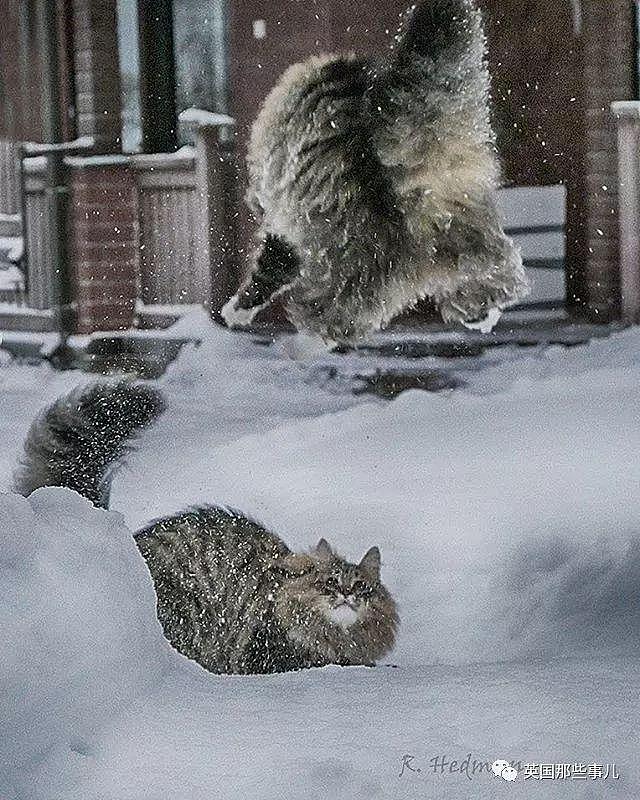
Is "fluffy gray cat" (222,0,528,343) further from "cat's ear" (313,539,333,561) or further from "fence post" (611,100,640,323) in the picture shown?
"cat's ear" (313,539,333,561)

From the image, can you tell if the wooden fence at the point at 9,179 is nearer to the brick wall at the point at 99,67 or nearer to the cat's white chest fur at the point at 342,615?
the brick wall at the point at 99,67

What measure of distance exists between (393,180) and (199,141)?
27cm

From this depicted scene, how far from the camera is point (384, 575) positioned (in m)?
1.46

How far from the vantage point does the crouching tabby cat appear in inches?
57.5

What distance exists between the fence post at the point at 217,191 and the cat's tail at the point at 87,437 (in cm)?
22

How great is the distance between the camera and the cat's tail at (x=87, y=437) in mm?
1511

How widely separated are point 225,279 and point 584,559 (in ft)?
2.01

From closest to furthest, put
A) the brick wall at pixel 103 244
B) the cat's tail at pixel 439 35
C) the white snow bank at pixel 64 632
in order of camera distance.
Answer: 1. the white snow bank at pixel 64 632
2. the cat's tail at pixel 439 35
3. the brick wall at pixel 103 244

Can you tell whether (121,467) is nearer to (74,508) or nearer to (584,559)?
(74,508)

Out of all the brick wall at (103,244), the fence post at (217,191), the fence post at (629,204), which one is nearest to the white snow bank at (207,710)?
the brick wall at (103,244)
